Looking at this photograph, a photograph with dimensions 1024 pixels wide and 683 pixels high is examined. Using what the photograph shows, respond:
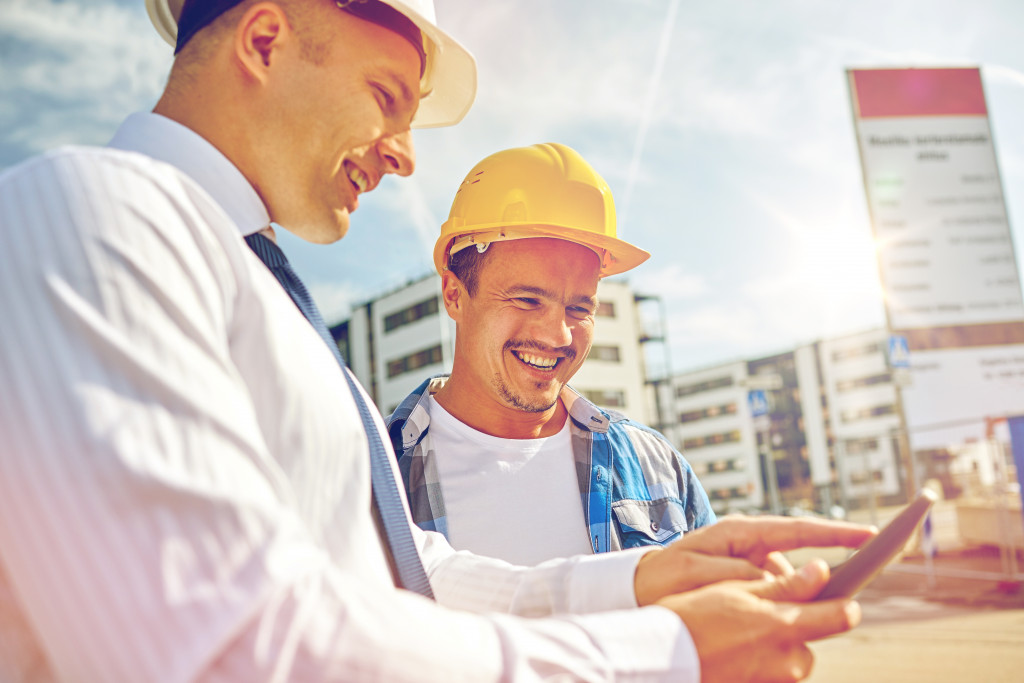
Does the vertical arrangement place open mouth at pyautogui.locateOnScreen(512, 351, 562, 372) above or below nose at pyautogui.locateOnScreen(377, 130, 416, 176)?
below

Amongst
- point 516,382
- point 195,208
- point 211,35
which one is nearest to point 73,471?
point 195,208

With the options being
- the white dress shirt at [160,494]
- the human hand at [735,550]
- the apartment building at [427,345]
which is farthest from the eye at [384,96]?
the apartment building at [427,345]

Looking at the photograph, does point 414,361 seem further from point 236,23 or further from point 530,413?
point 236,23

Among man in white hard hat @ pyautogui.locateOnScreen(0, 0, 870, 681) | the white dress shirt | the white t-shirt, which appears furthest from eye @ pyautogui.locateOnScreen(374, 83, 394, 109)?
the white t-shirt

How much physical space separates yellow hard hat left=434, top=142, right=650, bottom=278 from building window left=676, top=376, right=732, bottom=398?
7927 centimetres

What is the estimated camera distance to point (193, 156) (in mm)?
Answer: 1208

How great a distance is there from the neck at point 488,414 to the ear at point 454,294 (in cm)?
30

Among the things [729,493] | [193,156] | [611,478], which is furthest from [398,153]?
[729,493]

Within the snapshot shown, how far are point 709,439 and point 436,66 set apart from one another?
8209 cm

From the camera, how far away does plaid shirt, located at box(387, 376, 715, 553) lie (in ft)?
9.52

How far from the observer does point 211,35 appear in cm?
136

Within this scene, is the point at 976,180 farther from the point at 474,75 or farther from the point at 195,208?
the point at 195,208

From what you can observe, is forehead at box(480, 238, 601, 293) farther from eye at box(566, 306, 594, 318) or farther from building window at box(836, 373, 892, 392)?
building window at box(836, 373, 892, 392)

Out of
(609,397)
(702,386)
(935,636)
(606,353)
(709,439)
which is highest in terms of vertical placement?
(606,353)
